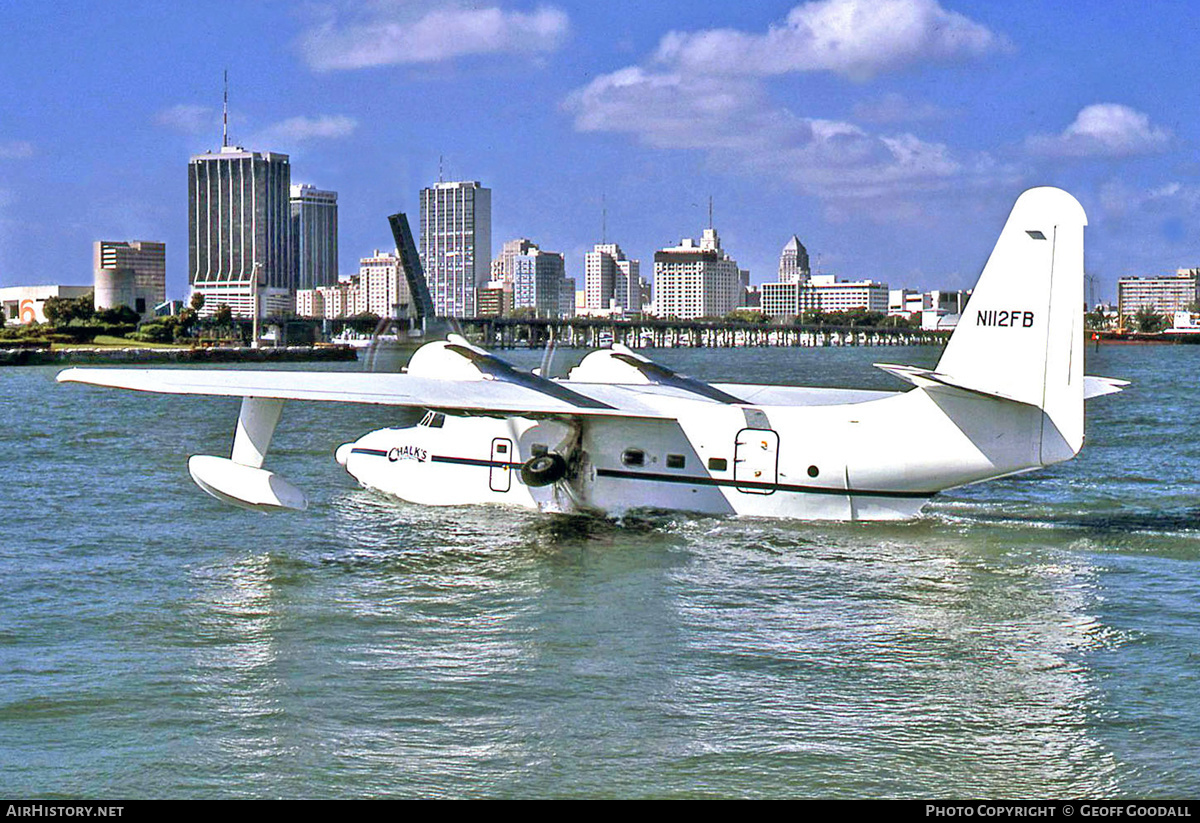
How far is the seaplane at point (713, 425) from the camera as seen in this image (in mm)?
18094

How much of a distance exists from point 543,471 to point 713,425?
2.93 m

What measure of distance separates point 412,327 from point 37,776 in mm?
15952

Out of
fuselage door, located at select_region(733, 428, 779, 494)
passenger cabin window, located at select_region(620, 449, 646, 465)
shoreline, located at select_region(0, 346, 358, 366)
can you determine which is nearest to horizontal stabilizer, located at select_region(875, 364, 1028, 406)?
fuselage door, located at select_region(733, 428, 779, 494)

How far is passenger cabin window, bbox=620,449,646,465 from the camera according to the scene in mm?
20969

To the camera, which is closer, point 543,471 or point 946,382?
point 946,382

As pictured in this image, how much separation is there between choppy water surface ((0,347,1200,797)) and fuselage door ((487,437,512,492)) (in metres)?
0.53

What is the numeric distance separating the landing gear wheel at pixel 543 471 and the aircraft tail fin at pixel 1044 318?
6.60 metres

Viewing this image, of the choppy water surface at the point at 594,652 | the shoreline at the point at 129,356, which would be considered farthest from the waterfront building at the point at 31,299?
the choppy water surface at the point at 594,652

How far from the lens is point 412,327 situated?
25.4 meters

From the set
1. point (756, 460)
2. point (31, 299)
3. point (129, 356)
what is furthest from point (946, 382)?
point (31, 299)

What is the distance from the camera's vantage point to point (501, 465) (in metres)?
22.2

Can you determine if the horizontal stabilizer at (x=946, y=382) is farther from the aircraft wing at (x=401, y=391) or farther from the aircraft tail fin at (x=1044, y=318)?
the aircraft wing at (x=401, y=391)

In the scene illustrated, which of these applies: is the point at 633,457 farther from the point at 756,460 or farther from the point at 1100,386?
the point at 1100,386
